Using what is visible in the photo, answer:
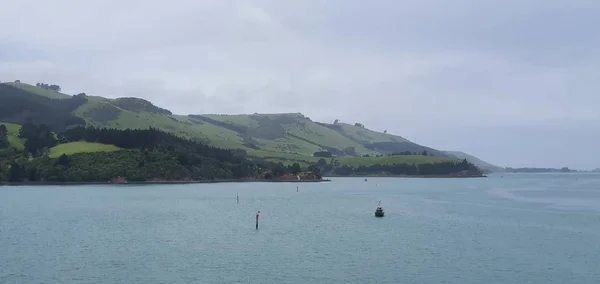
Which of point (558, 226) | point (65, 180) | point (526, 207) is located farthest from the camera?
point (65, 180)

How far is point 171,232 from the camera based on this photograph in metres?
77.9

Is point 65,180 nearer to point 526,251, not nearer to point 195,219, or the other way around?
point 195,219

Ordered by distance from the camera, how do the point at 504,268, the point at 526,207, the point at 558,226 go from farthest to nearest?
the point at 526,207
the point at 558,226
the point at 504,268

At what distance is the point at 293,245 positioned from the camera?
67.4 metres

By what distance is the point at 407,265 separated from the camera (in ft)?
184

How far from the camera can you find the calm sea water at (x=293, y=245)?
169ft

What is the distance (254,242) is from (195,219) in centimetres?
2641

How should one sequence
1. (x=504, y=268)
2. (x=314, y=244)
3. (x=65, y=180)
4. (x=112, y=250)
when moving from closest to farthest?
(x=504, y=268), (x=112, y=250), (x=314, y=244), (x=65, y=180)

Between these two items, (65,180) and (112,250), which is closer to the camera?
(112,250)

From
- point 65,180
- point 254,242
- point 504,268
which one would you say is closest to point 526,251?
point 504,268

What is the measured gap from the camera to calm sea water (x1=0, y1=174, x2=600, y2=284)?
51562 millimetres

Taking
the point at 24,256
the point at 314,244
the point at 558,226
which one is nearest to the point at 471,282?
the point at 314,244

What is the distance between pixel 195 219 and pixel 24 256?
36854 millimetres

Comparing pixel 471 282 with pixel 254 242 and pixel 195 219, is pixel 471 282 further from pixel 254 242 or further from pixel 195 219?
pixel 195 219
